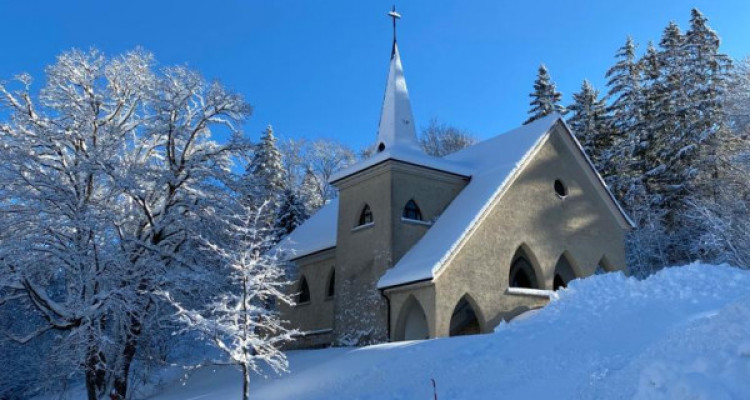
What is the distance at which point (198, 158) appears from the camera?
19.6m

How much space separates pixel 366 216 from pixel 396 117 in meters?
4.12

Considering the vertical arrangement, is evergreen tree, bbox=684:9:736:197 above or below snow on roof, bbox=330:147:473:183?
above

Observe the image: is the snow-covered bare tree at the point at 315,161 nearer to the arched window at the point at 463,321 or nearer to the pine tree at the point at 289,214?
the pine tree at the point at 289,214

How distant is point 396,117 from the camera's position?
967 inches

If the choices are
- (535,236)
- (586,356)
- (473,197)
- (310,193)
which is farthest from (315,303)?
(310,193)

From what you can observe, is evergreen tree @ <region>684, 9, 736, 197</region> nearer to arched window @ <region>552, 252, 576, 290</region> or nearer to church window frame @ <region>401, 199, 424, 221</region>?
arched window @ <region>552, 252, 576, 290</region>

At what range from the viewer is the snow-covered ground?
7.73 meters

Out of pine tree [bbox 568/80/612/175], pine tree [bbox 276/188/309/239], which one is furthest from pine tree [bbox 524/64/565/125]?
pine tree [bbox 276/188/309/239]

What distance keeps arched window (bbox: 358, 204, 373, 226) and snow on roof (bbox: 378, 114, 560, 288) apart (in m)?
2.26

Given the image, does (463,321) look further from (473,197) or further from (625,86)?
(625,86)

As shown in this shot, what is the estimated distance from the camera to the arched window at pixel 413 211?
22.0 metres

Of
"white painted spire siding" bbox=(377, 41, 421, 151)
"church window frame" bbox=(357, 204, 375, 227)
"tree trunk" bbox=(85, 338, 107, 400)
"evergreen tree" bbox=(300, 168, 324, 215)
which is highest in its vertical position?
"evergreen tree" bbox=(300, 168, 324, 215)

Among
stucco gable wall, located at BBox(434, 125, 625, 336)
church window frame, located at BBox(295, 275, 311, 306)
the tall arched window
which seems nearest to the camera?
stucco gable wall, located at BBox(434, 125, 625, 336)

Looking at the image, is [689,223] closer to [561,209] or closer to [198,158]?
[561,209]
